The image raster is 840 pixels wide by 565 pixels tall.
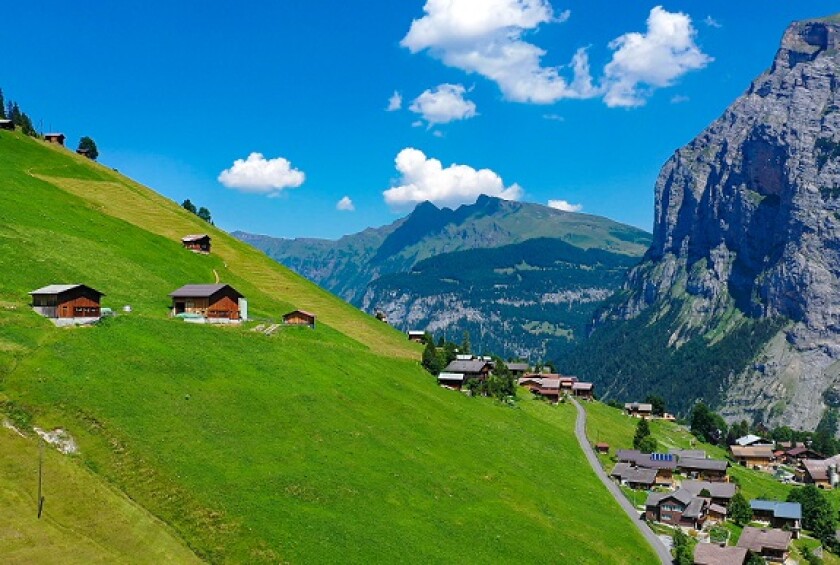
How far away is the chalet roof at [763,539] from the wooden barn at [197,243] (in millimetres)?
120286

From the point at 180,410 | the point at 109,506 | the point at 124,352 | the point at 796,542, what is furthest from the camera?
the point at 796,542

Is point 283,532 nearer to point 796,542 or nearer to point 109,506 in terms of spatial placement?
point 109,506

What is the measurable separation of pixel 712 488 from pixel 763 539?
27014 millimetres

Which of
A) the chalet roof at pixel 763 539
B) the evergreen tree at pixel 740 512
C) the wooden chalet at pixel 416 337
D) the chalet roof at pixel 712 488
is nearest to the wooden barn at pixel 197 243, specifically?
the wooden chalet at pixel 416 337

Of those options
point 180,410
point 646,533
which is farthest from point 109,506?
point 646,533

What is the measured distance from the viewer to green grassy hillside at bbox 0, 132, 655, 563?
64.6m

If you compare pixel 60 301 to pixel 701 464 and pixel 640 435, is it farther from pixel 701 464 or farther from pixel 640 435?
pixel 701 464

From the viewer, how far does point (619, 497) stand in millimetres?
115938

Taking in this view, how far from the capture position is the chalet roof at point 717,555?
92812mm

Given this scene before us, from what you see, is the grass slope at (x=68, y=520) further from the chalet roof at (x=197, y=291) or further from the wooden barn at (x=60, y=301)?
the chalet roof at (x=197, y=291)

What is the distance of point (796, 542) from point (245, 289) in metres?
109

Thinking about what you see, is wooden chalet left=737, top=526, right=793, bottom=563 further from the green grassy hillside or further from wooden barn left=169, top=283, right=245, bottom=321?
wooden barn left=169, top=283, right=245, bottom=321

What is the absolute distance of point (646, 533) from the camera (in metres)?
102

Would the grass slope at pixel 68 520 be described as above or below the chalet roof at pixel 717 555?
above
